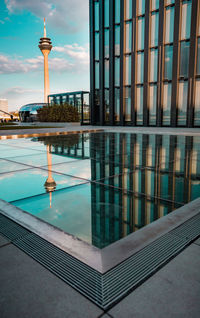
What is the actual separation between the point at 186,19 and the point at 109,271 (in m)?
27.7

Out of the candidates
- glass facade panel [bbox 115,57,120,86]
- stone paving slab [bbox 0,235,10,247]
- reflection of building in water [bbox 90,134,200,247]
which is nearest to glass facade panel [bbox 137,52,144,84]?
glass facade panel [bbox 115,57,120,86]

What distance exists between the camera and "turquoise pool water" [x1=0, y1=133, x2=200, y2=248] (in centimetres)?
354

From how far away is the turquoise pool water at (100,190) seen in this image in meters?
3.54

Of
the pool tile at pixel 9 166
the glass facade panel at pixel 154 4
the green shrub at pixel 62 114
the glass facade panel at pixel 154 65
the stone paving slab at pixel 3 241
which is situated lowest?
the stone paving slab at pixel 3 241

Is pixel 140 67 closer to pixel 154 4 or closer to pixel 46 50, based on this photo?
pixel 154 4

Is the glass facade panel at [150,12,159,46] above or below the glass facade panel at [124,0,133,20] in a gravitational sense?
below

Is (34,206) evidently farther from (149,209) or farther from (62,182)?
(149,209)

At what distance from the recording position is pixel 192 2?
23531 millimetres

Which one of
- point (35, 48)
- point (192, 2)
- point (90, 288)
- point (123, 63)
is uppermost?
point (35, 48)

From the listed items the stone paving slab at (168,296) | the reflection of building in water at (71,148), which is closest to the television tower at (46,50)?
the reflection of building in water at (71,148)

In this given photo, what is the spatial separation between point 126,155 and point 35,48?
4633 inches

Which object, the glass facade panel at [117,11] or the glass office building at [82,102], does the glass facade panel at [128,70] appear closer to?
the glass facade panel at [117,11]

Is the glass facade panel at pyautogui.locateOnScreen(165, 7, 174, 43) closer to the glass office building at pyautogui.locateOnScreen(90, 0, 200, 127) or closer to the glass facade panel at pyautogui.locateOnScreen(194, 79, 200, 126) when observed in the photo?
the glass office building at pyautogui.locateOnScreen(90, 0, 200, 127)

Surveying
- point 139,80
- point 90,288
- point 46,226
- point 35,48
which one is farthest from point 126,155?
point 35,48
